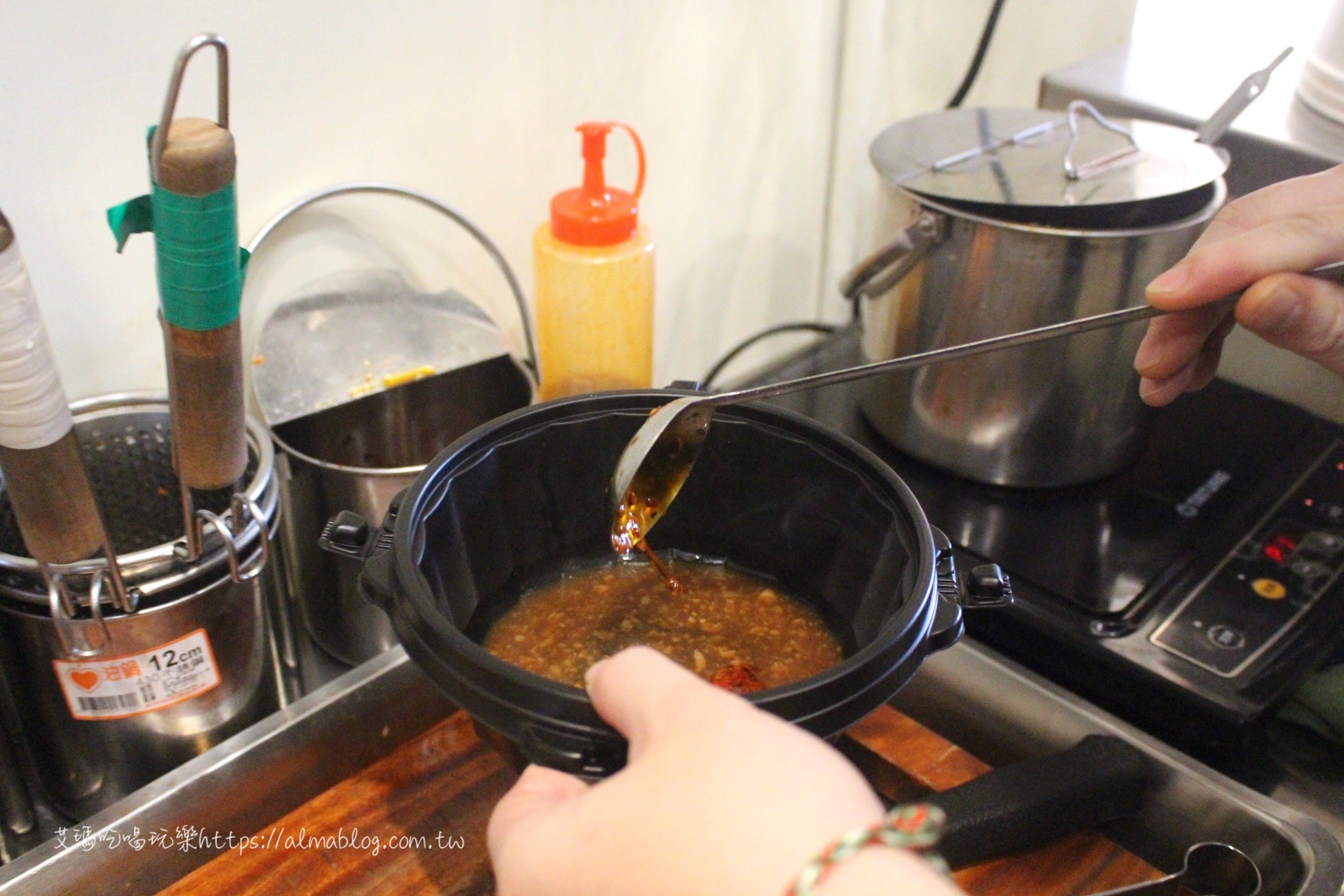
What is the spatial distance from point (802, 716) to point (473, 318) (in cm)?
50

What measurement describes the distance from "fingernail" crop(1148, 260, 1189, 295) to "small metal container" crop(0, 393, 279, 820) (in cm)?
52

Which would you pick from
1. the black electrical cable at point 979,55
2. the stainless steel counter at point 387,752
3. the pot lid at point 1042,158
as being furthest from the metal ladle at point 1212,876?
the black electrical cable at point 979,55

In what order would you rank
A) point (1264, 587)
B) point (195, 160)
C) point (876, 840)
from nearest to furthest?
point (876, 840), point (195, 160), point (1264, 587)

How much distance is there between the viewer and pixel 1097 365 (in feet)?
2.73

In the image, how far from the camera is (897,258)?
2.75 ft

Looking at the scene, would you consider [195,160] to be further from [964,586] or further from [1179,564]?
[1179,564]

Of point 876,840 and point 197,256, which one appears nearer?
point 876,840

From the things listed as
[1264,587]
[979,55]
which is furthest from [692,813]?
[979,55]

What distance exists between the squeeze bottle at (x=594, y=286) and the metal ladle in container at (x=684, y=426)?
18cm

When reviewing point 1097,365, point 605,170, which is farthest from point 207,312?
point 1097,365

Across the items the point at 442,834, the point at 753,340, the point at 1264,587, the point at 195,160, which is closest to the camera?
the point at 195,160

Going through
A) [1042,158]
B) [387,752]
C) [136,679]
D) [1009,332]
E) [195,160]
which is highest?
[195,160]

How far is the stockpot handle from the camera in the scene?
2.47 ft

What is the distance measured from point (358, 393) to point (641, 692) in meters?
0.45
